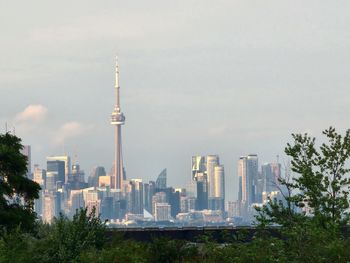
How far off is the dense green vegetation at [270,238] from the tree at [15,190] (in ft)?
30.4

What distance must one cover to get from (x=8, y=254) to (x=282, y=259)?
9.44m

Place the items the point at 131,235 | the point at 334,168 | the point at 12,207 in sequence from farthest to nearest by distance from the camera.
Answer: the point at 131,235, the point at 12,207, the point at 334,168

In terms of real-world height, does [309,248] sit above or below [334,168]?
below

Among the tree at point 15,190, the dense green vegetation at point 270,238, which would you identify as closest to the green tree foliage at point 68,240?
the dense green vegetation at point 270,238

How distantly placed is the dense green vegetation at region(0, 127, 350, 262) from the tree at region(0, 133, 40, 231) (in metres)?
9.25

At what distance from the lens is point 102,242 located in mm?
40656

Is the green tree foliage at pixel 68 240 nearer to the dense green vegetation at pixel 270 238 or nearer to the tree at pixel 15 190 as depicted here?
the dense green vegetation at pixel 270 238

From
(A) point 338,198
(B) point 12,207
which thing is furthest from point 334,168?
(B) point 12,207

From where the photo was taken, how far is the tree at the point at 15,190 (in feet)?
169

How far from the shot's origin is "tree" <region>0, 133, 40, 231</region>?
51.6 m

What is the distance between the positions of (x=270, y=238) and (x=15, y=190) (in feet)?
64.9

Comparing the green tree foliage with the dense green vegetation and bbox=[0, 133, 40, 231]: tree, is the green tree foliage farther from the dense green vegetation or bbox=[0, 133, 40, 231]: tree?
bbox=[0, 133, 40, 231]: tree

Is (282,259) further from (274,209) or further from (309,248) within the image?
(274,209)

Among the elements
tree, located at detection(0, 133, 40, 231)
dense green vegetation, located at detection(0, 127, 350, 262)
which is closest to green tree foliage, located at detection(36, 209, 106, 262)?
dense green vegetation, located at detection(0, 127, 350, 262)
